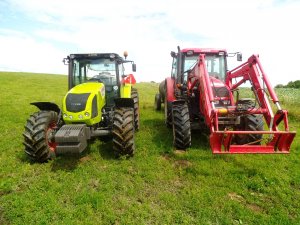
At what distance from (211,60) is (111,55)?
3093mm

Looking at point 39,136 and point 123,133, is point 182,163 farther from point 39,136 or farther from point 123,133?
point 39,136

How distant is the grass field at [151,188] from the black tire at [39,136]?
9.4 inches

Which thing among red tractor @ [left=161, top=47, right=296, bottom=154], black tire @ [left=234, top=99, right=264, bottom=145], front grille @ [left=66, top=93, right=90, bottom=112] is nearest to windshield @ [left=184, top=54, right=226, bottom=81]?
red tractor @ [left=161, top=47, right=296, bottom=154]

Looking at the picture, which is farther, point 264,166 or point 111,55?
point 111,55

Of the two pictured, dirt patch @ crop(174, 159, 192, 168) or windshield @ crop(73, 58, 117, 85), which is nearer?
dirt patch @ crop(174, 159, 192, 168)

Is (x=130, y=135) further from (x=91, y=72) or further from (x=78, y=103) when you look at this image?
(x=91, y=72)

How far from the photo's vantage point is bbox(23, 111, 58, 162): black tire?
222 inches

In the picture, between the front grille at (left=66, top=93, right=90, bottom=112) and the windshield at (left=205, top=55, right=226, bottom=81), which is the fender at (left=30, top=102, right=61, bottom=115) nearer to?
the front grille at (left=66, top=93, right=90, bottom=112)

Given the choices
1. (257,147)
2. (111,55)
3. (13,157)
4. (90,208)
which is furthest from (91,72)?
(257,147)

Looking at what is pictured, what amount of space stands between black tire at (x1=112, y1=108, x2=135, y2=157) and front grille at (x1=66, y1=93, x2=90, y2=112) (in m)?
0.75

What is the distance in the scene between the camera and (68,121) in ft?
20.0

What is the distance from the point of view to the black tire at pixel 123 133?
5988 mm

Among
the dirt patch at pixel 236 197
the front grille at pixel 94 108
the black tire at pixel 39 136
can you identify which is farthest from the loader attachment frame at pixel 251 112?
the black tire at pixel 39 136

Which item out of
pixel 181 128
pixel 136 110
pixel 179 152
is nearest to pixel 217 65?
pixel 136 110
